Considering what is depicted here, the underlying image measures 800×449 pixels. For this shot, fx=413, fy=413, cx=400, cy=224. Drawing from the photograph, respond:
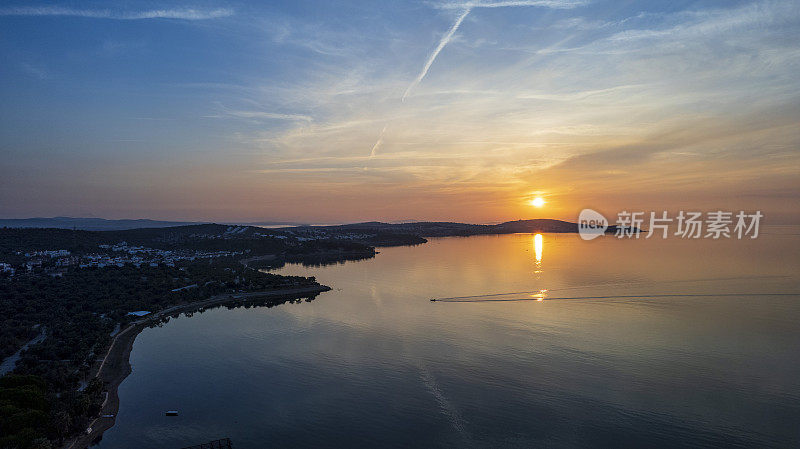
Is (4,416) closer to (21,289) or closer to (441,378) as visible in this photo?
(441,378)

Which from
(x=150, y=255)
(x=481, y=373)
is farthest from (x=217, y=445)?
(x=150, y=255)

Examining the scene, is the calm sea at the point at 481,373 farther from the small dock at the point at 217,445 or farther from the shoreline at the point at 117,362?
the shoreline at the point at 117,362

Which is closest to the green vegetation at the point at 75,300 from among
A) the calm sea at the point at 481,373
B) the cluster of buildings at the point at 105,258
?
the cluster of buildings at the point at 105,258

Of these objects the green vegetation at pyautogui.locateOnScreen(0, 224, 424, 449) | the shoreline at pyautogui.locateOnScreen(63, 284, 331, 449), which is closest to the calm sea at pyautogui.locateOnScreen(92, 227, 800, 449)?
the shoreline at pyautogui.locateOnScreen(63, 284, 331, 449)

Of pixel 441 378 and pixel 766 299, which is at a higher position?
pixel 766 299

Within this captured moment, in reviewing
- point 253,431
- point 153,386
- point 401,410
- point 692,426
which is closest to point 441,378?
point 401,410

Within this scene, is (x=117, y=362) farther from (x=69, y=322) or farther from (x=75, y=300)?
(x=75, y=300)

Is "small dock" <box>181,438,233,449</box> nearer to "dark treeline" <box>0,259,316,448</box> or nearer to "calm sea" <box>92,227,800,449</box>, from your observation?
"calm sea" <box>92,227,800,449</box>
